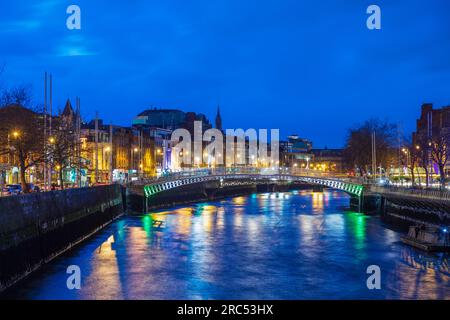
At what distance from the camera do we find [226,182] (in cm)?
10900

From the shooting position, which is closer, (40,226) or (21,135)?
(40,226)

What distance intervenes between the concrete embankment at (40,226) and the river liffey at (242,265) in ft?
2.03

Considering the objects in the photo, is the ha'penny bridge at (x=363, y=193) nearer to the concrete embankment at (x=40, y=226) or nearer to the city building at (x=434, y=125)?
the city building at (x=434, y=125)

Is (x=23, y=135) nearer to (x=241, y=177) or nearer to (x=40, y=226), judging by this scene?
(x=40, y=226)

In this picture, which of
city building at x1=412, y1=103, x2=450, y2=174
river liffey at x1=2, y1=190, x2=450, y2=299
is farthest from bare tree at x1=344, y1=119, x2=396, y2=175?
river liffey at x1=2, y1=190, x2=450, y2=299

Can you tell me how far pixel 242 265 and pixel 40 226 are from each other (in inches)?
384

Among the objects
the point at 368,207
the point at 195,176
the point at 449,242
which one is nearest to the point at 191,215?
the point at 195,176

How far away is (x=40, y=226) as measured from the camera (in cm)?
3014

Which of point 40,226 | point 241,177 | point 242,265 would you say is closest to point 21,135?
point 40,226

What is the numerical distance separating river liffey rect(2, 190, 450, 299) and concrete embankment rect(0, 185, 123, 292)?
2.03ft

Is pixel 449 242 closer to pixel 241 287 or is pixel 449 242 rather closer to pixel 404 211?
pixel 241 287

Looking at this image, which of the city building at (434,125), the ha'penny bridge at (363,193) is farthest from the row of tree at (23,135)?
the city building at (434,125)
